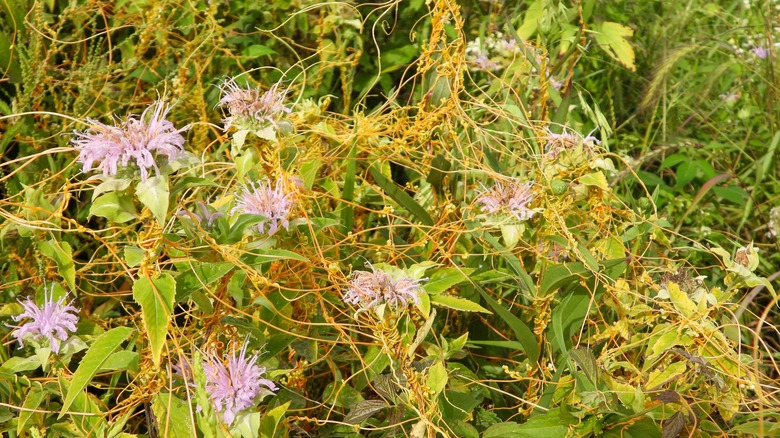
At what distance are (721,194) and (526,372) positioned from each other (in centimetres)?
76

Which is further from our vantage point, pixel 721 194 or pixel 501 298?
pixel 721 194

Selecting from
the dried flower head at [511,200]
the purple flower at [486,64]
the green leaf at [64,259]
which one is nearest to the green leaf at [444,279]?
the dried flower head at [511,200]

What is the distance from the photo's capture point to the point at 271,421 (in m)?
0.91

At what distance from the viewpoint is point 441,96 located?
133 centimetres

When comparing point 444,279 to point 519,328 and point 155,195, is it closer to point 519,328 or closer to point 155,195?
point 519,328

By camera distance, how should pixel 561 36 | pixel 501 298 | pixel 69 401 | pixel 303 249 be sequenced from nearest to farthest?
pixel 69 401
pixel 303 249
pixel 501 298
pixel 561 36

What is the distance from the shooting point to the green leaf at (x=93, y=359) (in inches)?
32.6

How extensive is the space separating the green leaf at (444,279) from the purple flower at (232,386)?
0.25 metres

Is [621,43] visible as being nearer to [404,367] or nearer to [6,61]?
[404,367]

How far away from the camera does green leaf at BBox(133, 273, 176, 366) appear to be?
81 centimetres

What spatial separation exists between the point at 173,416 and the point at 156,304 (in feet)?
0.53

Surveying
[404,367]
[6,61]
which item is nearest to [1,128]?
[6,61]

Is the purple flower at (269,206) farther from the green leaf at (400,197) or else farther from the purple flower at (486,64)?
the purple flower at (486,64)

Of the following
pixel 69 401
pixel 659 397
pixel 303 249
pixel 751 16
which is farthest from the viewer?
pixel 751 16
